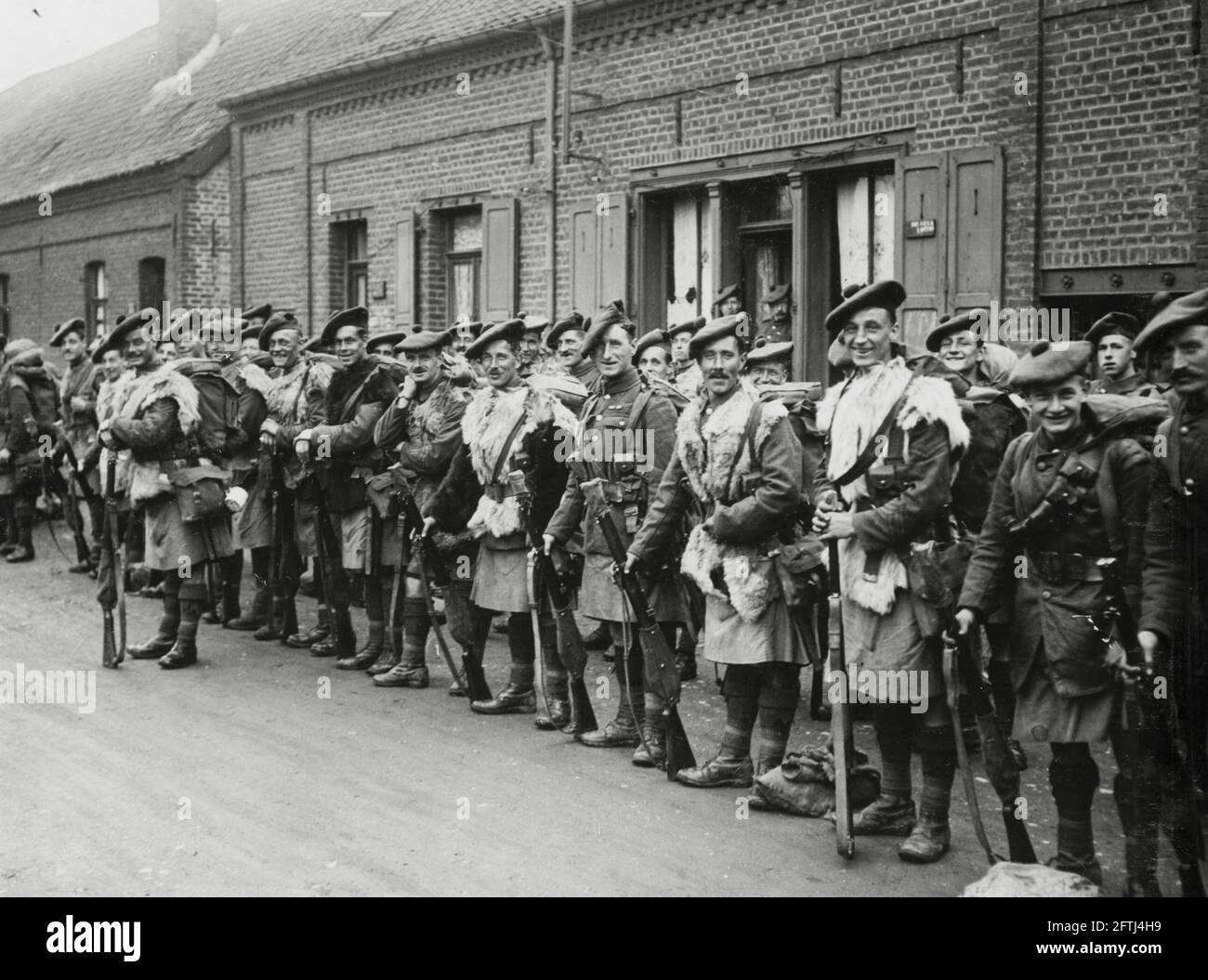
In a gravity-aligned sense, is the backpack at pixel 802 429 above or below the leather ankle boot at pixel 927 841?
above

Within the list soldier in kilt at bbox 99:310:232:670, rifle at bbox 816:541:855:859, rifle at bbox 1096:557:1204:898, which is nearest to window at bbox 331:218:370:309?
soldier in kilt at bbox 99:310:232:670

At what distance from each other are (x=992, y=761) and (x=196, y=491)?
5745 millimetres

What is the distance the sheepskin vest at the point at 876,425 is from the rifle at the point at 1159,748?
0.87m

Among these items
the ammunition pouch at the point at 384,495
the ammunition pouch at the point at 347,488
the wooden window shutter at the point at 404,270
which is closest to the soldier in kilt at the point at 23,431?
the wooden window shutter at the point at 404,270

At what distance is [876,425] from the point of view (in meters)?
5.21

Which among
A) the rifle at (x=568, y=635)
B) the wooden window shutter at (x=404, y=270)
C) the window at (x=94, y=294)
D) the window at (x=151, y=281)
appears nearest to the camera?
the rifle at (x=568, y=635)

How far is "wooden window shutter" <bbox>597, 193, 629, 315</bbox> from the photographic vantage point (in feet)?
44.1

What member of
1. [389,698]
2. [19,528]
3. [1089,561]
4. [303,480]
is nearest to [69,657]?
[303,480]

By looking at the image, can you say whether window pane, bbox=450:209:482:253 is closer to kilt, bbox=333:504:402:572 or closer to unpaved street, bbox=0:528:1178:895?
kilt, bbox=333:504:402:572

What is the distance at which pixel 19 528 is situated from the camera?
43.2 ft

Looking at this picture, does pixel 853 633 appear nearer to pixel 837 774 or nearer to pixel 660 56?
pixel 837 774

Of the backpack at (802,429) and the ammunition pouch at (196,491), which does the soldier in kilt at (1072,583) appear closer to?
the backpack at (802,429)

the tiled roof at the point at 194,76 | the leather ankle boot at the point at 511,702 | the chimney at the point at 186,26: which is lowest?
the leather ankle boot at the point at 511,702

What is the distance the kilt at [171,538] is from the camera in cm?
864
